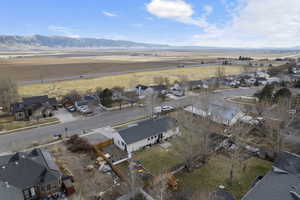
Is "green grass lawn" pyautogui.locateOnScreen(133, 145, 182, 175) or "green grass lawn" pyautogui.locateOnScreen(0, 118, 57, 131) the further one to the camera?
"green grass lawn" pyautogui.locateOnScreen(0, 118, 57, 131)

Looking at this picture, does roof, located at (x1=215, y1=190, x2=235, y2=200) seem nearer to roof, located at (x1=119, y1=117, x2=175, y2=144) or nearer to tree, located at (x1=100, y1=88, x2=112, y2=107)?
roof, located at (x1=119, y1=117, x2=175, y2=144)

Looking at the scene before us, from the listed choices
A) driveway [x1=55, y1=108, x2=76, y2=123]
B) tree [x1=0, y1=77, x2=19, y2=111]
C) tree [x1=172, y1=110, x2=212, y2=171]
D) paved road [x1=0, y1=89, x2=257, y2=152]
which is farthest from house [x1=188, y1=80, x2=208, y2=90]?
tree [x1=0, y1=77, x2=19, y2=111]

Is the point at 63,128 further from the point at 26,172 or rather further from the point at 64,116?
the point at 26,172

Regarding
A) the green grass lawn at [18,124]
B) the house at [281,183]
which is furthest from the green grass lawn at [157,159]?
the green grass lawn at [18,124]

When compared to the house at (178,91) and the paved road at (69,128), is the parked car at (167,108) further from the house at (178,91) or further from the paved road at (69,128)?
the house at (178,91)

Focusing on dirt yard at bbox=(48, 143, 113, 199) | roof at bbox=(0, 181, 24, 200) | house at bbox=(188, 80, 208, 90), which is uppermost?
house at bbox=(188, 80, 208, 90)

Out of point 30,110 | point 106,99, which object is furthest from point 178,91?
point 30,110
